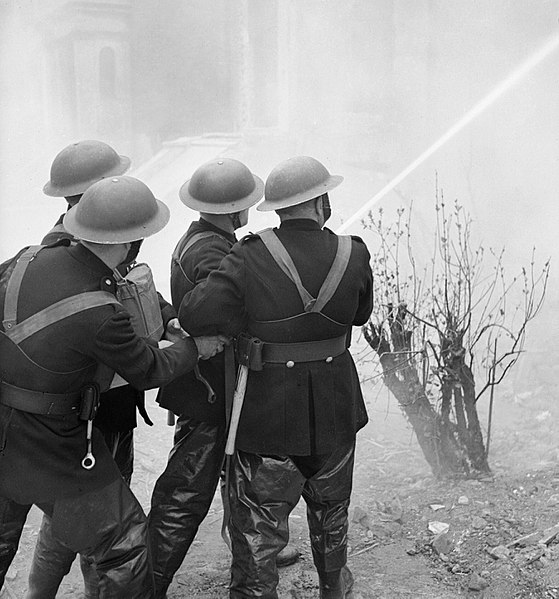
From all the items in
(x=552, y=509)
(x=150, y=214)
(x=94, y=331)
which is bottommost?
(x=552, y=509)

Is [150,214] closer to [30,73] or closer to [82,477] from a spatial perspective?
[82,477]

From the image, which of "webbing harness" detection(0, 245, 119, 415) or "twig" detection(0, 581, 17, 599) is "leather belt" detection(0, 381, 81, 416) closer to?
"webbing harness" detection(0, 245, 119, 415)

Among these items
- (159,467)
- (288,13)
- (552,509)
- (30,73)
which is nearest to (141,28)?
(30,73)

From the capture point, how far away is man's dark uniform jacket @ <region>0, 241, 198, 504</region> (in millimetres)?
2881

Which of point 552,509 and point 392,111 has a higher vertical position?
point 392,111

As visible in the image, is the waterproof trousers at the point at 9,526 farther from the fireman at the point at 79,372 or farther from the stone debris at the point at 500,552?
the stone debris at the point at 500,552

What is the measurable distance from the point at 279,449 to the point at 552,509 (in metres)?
1.83

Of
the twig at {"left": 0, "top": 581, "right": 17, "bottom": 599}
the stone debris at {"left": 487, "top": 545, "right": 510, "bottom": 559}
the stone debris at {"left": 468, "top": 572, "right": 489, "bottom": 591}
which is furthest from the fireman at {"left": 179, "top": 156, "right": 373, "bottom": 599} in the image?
the twig at {"left": 0, "top": 581, "right": 17, "bottom": 599}

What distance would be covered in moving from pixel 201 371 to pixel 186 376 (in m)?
0.07

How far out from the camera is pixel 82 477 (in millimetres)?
3035

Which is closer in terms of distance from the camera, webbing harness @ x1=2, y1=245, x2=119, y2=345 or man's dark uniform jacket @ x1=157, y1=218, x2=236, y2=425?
webbing harness @ x1=2, y1=245, x2=119, y2=345

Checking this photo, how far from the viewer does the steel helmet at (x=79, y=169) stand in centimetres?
369

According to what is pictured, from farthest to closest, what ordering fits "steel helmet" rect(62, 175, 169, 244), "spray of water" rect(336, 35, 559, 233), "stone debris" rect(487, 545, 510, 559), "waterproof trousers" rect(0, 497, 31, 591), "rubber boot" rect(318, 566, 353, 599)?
1. "spray of water" rect(336, 35, 559, 233)
2. "stone debris" rect(487, 545, 510, 559)
3. "rubber boot" rect(318, 566, 353, 599)
4. "waterproof trousers" rect(0, 497, 31, 591)
5. "steel helmet" rect(62, 175, 169, 244)

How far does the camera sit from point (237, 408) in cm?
346
